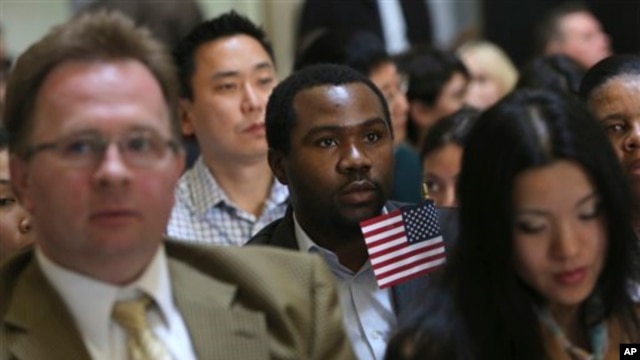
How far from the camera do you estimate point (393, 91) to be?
5.39 m

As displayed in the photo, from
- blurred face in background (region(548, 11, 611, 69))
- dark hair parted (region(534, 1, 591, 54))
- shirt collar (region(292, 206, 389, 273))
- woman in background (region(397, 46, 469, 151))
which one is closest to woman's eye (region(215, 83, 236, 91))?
shirt collar (region(292, 206, 389, 273))

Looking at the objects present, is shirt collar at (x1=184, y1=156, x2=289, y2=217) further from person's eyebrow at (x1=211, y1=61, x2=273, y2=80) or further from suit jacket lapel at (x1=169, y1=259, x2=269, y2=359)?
suit jacket lapel at (x1=169, y1=259, x2=269, y2=359)

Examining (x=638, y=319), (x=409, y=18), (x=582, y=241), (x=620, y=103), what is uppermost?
(x=409, y=18)

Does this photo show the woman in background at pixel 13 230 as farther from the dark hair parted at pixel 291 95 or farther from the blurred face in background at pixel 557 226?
the blurred face in background at pixel 557 226

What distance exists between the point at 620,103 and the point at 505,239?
92 cm

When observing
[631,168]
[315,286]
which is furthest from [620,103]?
[315,286]

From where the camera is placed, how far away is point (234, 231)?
4180 mm

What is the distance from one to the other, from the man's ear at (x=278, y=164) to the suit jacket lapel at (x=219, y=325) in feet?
2.73

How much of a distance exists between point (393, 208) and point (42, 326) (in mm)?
1138

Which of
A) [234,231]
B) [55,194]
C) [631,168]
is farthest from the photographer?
[234,231]

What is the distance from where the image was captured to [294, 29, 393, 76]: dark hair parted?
17.1ft


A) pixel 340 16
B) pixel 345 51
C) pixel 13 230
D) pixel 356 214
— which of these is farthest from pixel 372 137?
pixel 340 16

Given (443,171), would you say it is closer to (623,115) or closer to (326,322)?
(623,115)

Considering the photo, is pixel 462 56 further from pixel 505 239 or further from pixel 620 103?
pixel 505 239
